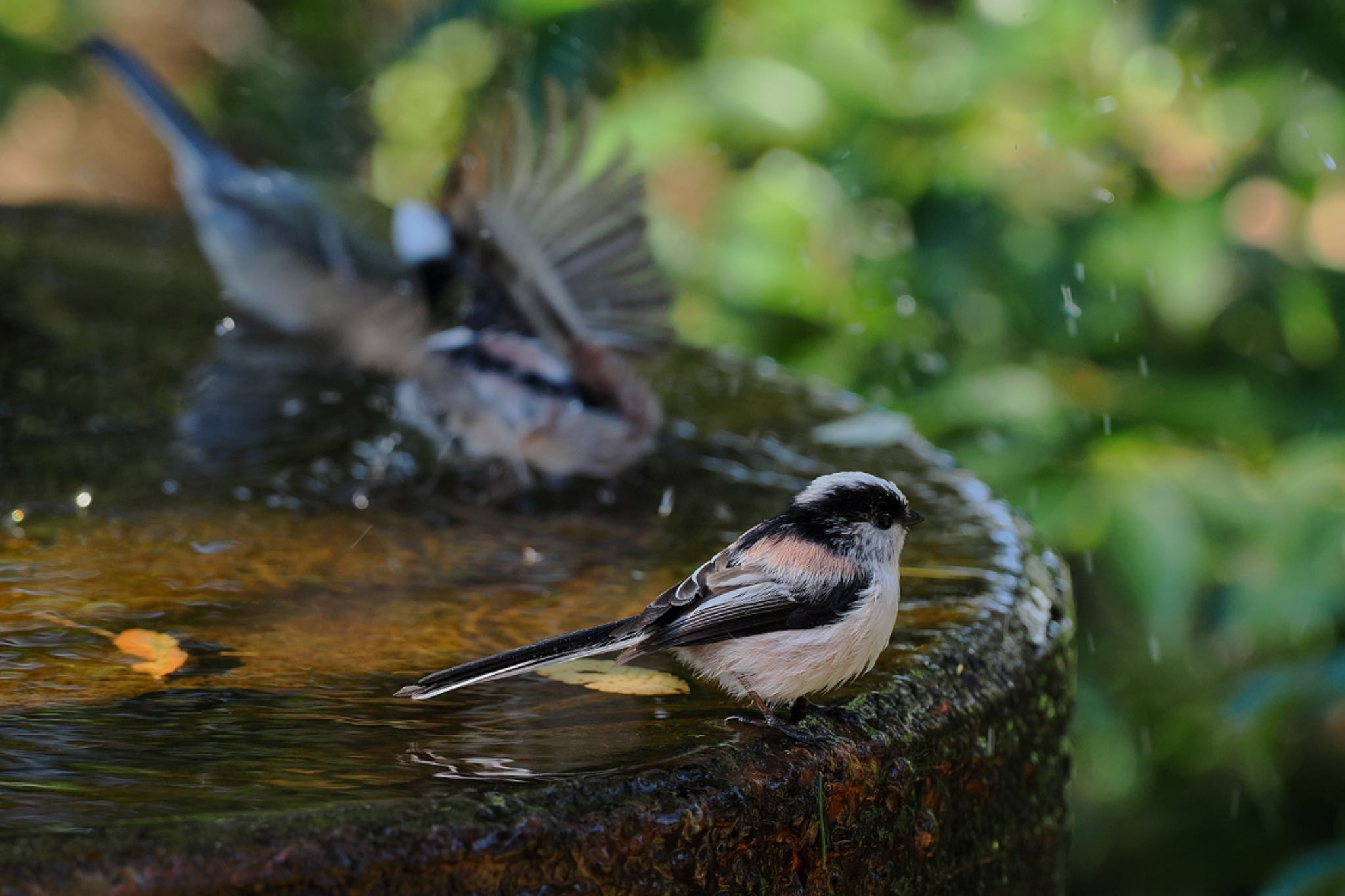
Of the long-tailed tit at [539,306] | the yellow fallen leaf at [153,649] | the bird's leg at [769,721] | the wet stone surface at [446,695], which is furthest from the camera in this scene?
the long-tailed tit at [539,306]

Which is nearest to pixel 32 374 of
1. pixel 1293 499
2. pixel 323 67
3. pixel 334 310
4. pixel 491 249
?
pixel 334 310

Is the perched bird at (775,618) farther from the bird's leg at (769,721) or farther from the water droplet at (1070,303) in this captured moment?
the water droplet at (1070,303)

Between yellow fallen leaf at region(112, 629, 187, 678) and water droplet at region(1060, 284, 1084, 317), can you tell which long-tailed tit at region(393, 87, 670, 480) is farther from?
water droplet at region(1060, 284, 1084, 317)

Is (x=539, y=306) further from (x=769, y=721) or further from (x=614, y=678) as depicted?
(x=769, y=721)

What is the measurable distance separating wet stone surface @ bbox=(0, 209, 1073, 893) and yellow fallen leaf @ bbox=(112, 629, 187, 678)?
18mm

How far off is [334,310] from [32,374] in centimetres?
70

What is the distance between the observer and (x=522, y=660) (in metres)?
1.54

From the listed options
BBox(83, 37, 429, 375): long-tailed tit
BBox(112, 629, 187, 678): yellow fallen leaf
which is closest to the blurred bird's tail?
BBox(83, 37, 429, 375): long-tailed tit

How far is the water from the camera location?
4.79ft

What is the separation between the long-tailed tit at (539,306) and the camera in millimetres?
2924

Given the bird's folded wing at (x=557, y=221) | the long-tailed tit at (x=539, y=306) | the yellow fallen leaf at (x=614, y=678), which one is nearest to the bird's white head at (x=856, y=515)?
the yellow fallen leaf at (x=614, y=678)

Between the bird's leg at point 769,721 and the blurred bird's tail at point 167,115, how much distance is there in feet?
Result: 8.36

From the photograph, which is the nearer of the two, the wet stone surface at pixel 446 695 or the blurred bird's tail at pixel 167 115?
the wet stone surface at pixel 446 695

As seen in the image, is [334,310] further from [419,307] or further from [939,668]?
[939,668]
